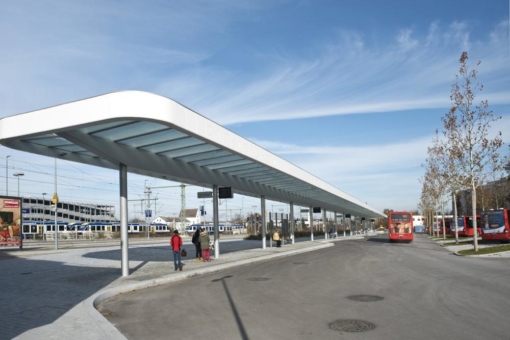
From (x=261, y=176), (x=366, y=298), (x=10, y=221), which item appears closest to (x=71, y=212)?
(x=10, y=221)

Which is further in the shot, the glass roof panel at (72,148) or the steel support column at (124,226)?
the steel support column at (124,226)

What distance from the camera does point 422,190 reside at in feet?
212

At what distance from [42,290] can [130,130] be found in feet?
16.7

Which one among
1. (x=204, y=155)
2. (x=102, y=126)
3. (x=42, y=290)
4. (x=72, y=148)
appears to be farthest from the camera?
→ (x=204, y=155)

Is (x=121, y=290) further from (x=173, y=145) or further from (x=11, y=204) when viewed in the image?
(x=11, y=204)

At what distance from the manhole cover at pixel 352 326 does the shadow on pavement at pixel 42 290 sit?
522 cm

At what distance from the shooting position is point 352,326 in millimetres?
7637

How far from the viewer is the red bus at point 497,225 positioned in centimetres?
3772

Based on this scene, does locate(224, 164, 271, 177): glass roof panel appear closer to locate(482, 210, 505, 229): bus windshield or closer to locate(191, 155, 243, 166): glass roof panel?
locate(191, 155, 243, 166): glass roof panel

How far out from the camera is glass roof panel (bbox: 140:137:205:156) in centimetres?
1478

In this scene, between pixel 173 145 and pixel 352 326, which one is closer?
pixel 352 326

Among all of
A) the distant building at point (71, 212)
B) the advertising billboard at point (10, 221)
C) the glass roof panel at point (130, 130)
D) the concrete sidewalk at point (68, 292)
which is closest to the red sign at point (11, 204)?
the advertising billboard at point (10, 221)

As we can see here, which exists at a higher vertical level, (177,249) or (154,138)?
(154,138)

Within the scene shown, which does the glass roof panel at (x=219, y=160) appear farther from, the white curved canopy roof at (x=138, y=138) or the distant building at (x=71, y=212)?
the distant building at (x=71, y=212)
